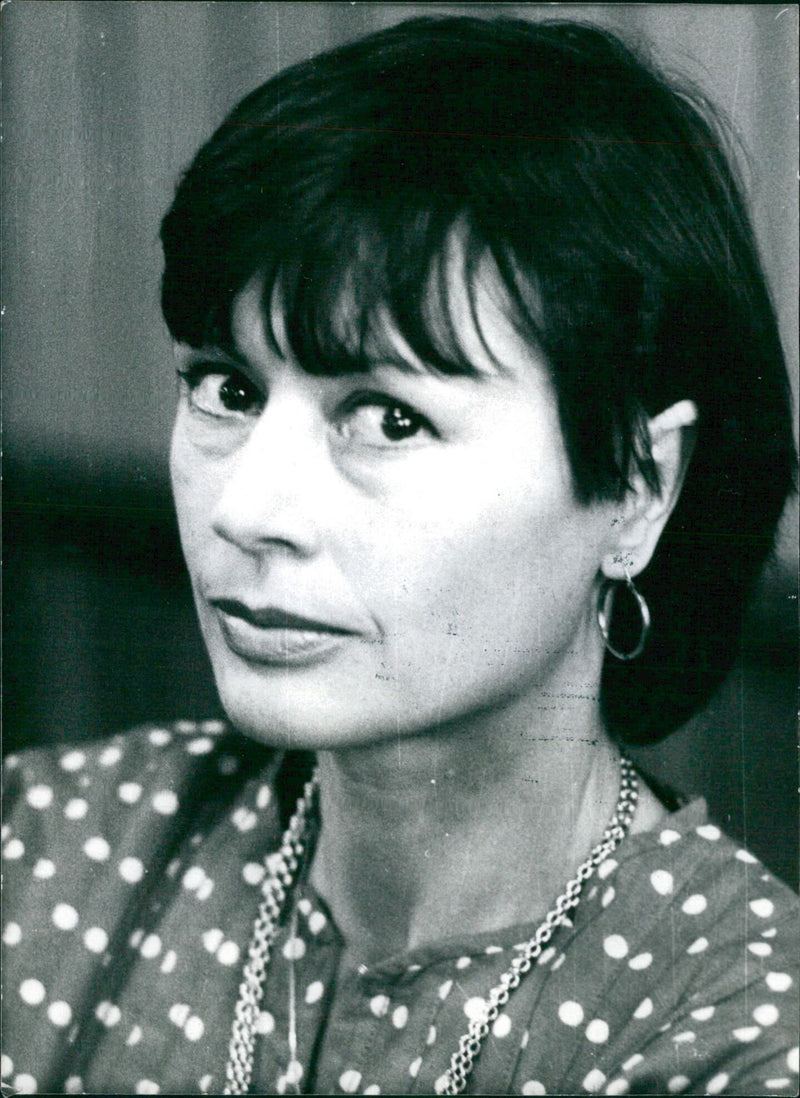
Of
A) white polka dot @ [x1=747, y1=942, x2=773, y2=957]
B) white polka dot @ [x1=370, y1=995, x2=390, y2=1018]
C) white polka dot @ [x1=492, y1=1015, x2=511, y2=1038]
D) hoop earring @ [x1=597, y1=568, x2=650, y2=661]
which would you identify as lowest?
white polka dot @ [x1=370, y1=995, x2=390, y2=1018]

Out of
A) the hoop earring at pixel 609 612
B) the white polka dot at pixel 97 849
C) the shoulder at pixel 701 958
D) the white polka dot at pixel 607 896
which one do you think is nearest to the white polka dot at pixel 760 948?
the shoulder at pixel 701 958

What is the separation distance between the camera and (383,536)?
956mm

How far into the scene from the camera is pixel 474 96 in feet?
3.12

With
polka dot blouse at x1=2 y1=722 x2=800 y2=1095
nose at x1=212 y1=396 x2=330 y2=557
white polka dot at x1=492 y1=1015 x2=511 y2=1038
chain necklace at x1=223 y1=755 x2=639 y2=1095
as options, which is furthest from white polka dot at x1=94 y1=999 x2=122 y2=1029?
nose at x1=212 y1=396 x2=330 y2=557

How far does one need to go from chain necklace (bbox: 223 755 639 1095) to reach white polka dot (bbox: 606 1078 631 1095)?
0.11 metres

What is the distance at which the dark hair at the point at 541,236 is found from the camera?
3.03ft

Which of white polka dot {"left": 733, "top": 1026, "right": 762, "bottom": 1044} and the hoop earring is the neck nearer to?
the hoop earring

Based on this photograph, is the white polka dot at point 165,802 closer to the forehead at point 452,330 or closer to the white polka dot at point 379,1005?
the white polka dot at point 379,1005

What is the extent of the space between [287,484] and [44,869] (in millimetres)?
449

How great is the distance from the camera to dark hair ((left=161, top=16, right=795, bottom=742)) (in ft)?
3.03

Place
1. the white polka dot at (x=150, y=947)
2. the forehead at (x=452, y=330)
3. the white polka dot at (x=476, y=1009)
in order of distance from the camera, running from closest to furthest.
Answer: the forehead at (x=452, y=330) < the white polka dot at (x=476, y=1009) < the white polka dot at (x=150, y=947)

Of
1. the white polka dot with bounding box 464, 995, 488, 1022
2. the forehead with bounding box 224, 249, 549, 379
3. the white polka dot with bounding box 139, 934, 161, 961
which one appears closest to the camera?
the forehead with bounding box 224, 249, 549, 379

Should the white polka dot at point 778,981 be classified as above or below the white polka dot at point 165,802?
above

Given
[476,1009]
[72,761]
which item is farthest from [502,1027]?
[72,761]
